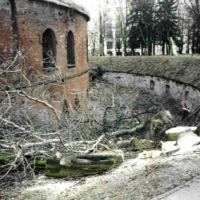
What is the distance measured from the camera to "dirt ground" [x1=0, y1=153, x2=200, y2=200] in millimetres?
6719

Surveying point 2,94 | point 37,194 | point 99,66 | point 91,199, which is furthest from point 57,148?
point 99,66

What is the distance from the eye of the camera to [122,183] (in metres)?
7.17

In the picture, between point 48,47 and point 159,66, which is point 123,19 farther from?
point 48,47

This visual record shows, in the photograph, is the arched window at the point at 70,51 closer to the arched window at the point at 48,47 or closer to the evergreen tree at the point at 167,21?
the arched window at the point at 48,47

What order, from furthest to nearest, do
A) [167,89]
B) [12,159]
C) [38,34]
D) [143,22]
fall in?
[143,22], [167,89], [38,34], [12,159]

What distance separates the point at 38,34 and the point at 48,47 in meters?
1.51

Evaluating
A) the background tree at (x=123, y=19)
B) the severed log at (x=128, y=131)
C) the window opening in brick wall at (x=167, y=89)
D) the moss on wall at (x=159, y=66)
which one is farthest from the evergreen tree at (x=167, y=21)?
the severed log at (x=128, y=131)

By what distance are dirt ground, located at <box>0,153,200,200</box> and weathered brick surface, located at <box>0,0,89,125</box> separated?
3.67 metres

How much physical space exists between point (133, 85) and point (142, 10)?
12561mm

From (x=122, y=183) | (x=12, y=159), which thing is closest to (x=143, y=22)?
(x=12, y=159)

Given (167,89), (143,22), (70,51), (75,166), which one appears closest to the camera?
(75,166)

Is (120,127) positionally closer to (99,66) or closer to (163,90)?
(163,90)

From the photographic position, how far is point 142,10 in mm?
38344

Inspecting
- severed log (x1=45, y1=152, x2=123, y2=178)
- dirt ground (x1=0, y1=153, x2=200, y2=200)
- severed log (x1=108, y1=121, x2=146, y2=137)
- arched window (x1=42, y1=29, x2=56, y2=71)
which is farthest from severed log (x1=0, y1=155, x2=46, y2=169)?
arched window (x1=42, y1=29, x2=56, y2=71)
